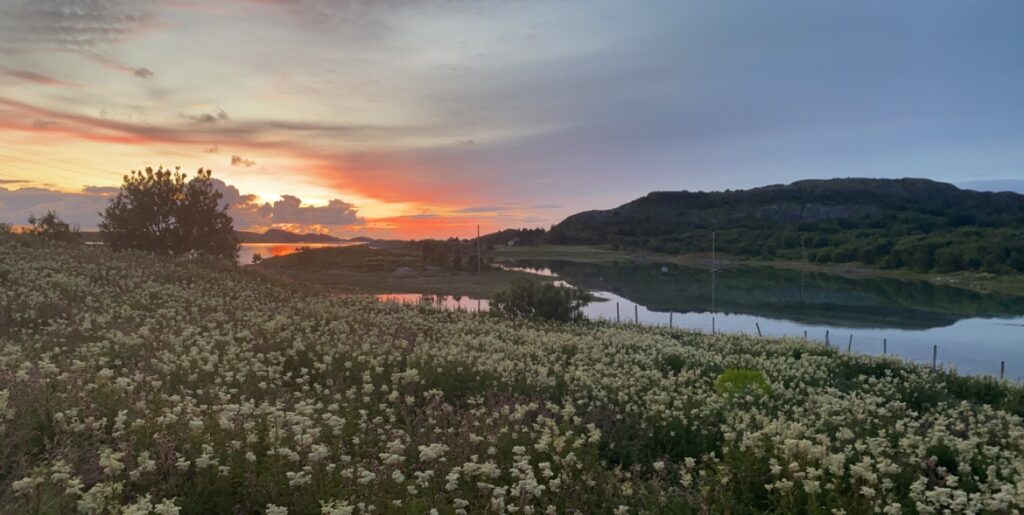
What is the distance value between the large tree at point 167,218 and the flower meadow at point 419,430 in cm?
3067

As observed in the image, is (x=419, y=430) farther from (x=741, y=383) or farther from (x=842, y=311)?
(x=842, y=311)

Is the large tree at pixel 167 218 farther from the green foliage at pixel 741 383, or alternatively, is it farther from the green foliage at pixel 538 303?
the green foliage at pixel 741 383

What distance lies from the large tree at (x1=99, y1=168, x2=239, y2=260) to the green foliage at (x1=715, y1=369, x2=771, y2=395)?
1547 inches

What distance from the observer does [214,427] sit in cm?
626

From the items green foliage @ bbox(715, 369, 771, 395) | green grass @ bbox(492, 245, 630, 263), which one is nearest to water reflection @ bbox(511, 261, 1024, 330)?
green foliage @ bbox(715, 369, 771, 395)

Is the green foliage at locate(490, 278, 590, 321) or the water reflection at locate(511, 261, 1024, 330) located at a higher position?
the green foliage at locate(490, 278, 590, 321)

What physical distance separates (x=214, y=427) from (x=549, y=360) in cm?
811

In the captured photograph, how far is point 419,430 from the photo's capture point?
7.00 m

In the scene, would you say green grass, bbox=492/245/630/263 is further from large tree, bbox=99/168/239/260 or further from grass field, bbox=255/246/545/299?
large tree, bbox=99/168/239/260

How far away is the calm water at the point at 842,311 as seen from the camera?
40.1 metres

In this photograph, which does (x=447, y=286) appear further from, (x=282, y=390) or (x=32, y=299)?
(x=282, y=390)

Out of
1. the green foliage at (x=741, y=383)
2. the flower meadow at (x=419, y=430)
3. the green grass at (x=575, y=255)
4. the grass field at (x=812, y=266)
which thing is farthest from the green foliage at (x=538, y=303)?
the green grass at (x=575, y=255)

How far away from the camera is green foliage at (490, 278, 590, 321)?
98.2 ft

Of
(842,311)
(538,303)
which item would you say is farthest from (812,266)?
(538,303)
